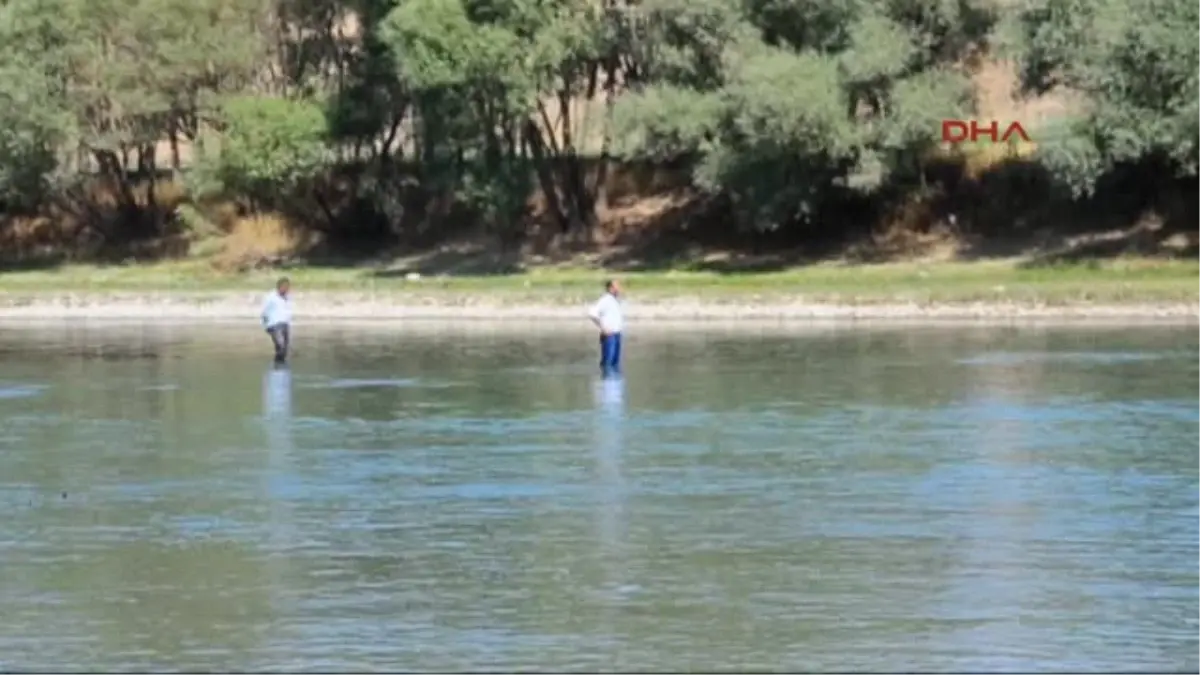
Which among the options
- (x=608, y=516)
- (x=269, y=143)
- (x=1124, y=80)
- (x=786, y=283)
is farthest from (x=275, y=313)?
(x=269, y=143)

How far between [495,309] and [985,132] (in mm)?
17494

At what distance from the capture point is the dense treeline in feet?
180

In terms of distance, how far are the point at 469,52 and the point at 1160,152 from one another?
15687 mm

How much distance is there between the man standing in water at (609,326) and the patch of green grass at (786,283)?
1420 centimetres

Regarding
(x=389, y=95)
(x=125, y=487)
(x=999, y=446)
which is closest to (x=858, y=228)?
(x=389, y=95)

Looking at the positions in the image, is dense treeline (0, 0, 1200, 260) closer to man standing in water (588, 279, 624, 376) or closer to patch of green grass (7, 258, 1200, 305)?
patch of green grass (7, 258, 1200, 305)

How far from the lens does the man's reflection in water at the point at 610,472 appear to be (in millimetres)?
19197

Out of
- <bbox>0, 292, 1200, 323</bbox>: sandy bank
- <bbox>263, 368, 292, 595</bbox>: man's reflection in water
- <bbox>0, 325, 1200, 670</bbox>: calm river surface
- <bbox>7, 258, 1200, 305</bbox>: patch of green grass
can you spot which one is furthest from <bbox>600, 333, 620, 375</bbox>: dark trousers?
<bbox>7, 258, 1200, 305</bbox>: patch of green grass

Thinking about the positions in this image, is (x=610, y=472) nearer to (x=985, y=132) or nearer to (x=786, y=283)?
(x=786, y=283)

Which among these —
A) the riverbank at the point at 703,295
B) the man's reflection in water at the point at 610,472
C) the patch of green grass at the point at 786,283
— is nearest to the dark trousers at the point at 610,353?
the man's reflection in water at the point at 610,472

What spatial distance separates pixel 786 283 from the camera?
172 ft

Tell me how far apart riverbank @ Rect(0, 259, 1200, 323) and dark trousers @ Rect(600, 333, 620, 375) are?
43.4ft

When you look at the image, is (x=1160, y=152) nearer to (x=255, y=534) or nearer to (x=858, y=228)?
(x=858, y=228)

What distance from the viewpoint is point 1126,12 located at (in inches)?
2090
